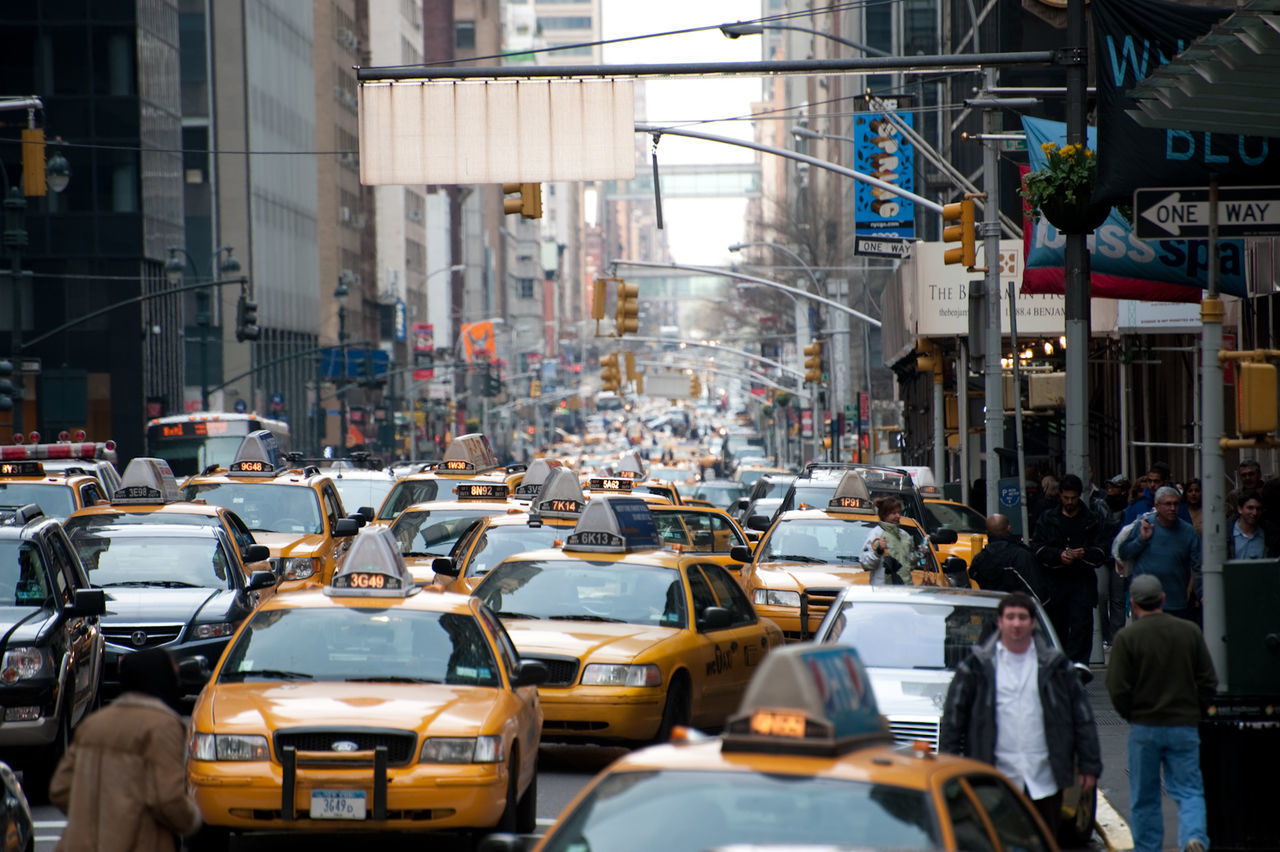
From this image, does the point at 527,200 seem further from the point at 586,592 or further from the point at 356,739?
the point at 356,739

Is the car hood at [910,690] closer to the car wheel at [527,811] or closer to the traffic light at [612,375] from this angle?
the car wheel at [527,811]

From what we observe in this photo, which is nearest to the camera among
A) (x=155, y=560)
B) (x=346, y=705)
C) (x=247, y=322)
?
(x=346, y=705)

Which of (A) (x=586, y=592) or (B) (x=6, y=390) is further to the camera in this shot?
(B) (x=6, y=390)

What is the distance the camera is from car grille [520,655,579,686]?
1301 centimetres

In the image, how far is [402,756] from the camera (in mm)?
Answer: 9672

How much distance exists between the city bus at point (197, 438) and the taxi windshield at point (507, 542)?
90.9 feet

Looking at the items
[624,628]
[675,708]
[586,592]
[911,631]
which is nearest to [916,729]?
[911,631]

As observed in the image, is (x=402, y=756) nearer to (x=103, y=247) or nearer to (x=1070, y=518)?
(x=1070, y=518)

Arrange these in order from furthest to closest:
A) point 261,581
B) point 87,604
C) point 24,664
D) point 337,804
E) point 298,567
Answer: point 298,567, point 261,581, point 87,604, point 24,664, point 337,804

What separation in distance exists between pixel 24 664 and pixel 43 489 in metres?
9.68

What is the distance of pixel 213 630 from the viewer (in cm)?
1546

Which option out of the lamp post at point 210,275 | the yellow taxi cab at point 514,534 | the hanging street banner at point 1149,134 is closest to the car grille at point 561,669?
the yellow taxi cab at point 514,534

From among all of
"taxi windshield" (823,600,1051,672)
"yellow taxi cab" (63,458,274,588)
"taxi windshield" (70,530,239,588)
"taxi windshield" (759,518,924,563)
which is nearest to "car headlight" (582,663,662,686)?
"taxi windshield" (823,600,1051,672)

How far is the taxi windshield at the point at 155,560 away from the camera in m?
16.4
